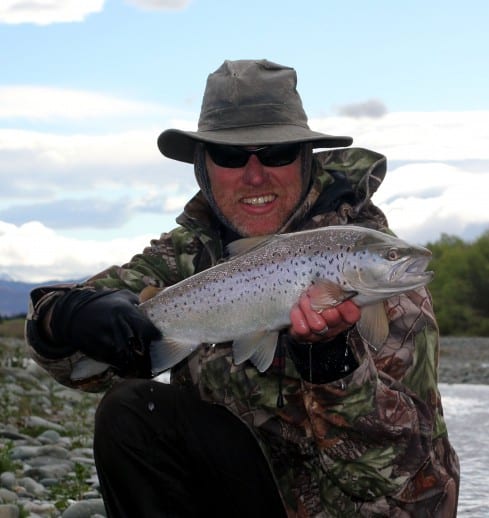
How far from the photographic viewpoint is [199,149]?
4.70 m

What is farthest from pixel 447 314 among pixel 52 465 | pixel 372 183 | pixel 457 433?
pixel 372 183

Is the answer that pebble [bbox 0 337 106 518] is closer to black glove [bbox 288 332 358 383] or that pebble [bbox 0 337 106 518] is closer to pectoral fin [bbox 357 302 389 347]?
black glove [bbox 288 332 358 383]

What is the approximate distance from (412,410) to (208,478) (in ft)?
3.05

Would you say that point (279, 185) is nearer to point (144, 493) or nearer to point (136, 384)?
point (136, 384)

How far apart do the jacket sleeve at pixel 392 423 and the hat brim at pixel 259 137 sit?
0.81m

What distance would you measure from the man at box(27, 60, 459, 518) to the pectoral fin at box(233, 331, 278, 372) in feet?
0.21

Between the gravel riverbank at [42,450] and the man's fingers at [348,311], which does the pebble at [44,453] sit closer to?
the gravel riverbank at [42,450]

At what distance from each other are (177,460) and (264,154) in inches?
53.8

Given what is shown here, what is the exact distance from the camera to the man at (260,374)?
3.67 m

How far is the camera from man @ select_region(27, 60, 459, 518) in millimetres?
3674

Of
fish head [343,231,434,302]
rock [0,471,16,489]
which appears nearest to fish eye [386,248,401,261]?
fish head [343,231,434,302]

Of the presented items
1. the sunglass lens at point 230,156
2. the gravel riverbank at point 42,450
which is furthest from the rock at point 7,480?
the sunglass lens at point 230,156

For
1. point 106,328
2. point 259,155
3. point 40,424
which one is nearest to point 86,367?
point 106,328

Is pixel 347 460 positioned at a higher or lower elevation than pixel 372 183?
lower
